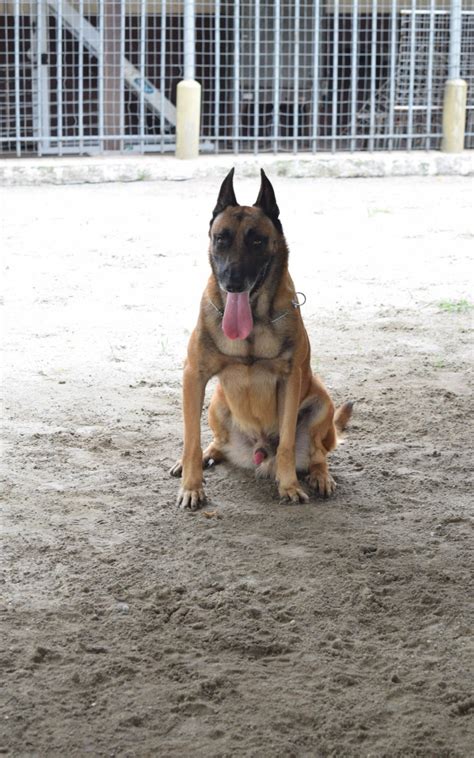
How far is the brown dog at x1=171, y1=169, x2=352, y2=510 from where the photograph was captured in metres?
4.73

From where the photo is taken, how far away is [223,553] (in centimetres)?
426

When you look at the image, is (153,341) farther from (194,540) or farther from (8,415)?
(194,540)

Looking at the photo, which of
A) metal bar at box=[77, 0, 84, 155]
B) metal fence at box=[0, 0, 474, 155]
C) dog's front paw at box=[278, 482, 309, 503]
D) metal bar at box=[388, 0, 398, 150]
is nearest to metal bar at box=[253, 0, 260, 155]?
metal fence at box=[0, 0, 474, 155]

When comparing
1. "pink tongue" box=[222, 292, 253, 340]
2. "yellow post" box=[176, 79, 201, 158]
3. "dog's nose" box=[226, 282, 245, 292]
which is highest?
"yellow post" box=[176, 79, 201, 158]

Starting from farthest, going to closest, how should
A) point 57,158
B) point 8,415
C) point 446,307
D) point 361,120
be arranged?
point 361,120 → point 57,158 → point 446,307 → point 8,415

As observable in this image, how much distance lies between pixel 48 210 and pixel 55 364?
221 inches

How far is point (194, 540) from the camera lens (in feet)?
14.4

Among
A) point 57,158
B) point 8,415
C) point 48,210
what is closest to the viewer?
point 8,415

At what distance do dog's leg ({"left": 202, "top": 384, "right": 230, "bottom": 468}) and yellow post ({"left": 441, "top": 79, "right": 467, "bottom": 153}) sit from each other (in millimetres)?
11506

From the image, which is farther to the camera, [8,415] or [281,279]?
[8,415]

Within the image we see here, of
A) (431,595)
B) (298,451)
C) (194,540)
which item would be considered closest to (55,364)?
(298,451)

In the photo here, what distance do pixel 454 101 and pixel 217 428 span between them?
11.8m

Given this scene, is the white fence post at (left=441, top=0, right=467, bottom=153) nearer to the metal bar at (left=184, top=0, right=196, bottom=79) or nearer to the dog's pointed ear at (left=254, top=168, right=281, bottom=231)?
the metal bar at (left=184, top=0, right=196, bottom=79)

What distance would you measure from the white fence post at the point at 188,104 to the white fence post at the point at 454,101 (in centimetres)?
388
